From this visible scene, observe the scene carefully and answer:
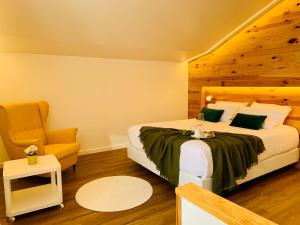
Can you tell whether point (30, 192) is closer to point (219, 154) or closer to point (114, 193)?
point (114, 193)

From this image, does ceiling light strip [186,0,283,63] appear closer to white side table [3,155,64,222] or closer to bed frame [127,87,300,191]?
bed frame [127,87,300,191]

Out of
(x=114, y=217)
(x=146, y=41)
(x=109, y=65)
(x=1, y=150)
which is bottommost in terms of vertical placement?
(x=114, y=217)

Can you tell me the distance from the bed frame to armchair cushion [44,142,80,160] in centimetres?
87

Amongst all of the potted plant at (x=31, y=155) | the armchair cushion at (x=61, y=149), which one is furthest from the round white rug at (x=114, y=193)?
the potted plant at (x=31, y=155)

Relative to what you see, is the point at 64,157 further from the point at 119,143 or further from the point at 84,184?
the point at 119,143

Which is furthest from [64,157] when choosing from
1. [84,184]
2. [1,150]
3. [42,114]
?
[1,150]

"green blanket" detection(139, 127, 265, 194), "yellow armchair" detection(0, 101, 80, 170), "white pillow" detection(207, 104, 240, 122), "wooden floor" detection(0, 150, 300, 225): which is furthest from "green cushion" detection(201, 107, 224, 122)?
"yellow armchair" detection(0, 101, 80, 170)

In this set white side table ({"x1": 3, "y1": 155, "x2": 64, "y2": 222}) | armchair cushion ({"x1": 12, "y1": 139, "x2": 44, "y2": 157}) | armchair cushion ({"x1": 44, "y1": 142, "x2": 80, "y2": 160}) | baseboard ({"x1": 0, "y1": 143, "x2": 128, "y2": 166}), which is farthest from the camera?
baseboard ({"x1": 0, "y1": 143, "x2": 128, "y2": 166})

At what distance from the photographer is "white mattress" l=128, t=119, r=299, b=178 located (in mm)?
2484

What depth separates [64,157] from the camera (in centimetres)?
318

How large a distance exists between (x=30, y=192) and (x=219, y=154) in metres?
2.10

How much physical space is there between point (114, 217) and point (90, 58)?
9.18 feet

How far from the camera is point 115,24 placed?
3.33 m

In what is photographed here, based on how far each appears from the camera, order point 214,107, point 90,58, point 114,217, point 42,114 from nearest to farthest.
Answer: point 114,217 < point 42,114 < point 90,58 < point 214,107
